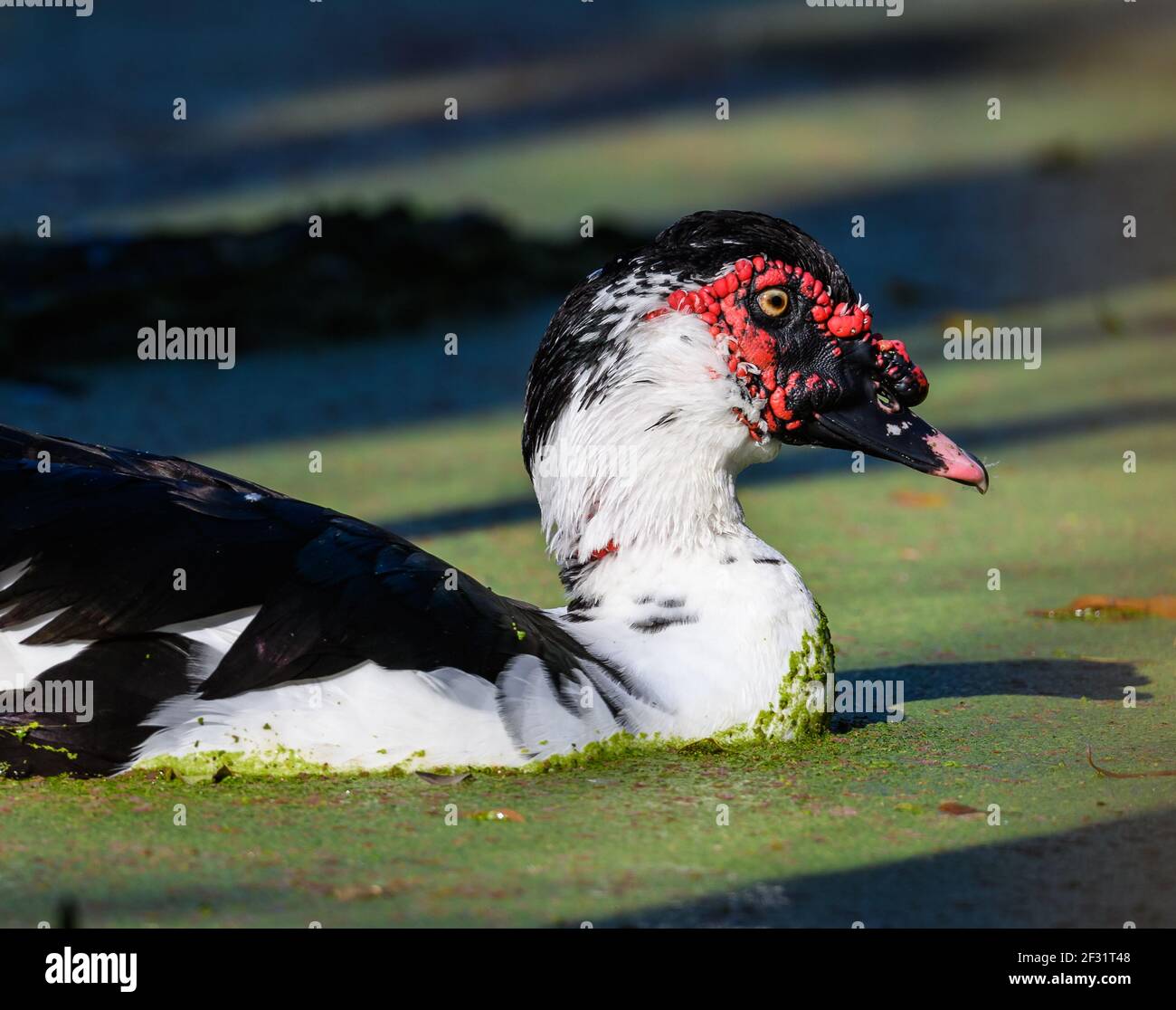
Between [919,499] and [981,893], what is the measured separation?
3.69 meters

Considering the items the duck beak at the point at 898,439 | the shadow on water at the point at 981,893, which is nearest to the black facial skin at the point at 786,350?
the duck beak at the point at 898,439

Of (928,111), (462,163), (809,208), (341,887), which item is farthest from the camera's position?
(928,111)

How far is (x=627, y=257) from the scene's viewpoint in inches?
175

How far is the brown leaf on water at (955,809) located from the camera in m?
3.94

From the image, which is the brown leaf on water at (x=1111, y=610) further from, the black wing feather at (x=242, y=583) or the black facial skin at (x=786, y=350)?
the black wing feather at (x=242, y=583)

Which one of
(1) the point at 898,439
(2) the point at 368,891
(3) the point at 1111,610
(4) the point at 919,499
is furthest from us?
(4) the point at 919,499

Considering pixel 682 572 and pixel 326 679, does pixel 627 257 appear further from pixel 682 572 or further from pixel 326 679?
pixel 326 679

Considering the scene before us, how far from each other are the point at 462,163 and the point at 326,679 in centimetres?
855

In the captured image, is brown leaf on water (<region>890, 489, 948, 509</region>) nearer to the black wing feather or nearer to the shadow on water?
the black wing feather

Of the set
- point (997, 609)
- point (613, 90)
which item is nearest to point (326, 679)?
point (997, 609)

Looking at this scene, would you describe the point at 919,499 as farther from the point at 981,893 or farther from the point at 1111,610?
the point at 981,893

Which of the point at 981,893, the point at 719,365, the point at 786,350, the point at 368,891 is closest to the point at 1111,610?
the point at 786,350

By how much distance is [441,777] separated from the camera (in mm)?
4039

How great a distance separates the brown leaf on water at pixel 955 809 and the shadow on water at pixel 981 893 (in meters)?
0.14
